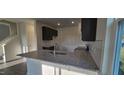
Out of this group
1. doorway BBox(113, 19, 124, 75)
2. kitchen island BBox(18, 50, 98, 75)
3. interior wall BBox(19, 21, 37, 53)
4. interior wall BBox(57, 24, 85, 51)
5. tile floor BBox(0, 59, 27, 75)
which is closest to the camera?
doorway BBox(113, 19, 124, 75)

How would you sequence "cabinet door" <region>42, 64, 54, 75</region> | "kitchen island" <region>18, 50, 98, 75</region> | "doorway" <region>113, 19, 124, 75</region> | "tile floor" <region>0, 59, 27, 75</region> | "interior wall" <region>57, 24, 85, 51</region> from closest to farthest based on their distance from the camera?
"doorway" <region>113, 19, 124, 75</region> < "kitchen island" <region>18, 50, 98, 75</region> < "cabinet door" <region>42, 64, 54, 75</region> < "tile floor" <region>0, 59, 27, 75</region> < "interior wall" <region>57, 24, 85, 51</region>

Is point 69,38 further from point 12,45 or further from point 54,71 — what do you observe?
point 54,71

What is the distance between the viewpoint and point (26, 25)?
5.09 metres

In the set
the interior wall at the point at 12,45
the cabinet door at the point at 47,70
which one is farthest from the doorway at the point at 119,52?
the interior wall at the point at 12,45

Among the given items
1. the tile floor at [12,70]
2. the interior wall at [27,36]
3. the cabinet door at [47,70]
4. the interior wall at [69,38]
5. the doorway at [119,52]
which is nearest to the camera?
the doorway at [119,52]

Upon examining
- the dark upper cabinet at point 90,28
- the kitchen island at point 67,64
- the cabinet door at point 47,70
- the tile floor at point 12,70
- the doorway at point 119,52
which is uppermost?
the dark upper cabinet at point 90,28

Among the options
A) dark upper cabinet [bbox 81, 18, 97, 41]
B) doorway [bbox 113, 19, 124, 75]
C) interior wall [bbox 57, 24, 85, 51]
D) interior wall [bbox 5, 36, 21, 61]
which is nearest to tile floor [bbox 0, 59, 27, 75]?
interior wall [bbox 5, 36, 21, 61]

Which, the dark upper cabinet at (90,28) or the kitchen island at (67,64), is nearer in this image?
the kitchen island at (67,64)

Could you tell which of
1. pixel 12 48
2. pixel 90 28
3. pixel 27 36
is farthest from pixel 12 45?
pixel 90 28

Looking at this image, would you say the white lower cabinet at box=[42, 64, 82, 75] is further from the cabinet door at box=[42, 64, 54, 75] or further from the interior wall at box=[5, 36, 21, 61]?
the interior wall at box=[5, 36, 21, 61]

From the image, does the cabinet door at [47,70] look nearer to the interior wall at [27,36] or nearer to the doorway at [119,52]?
the doorway at [119,52]

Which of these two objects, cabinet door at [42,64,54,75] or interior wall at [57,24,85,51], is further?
interior wall at [57,24,85,51]
